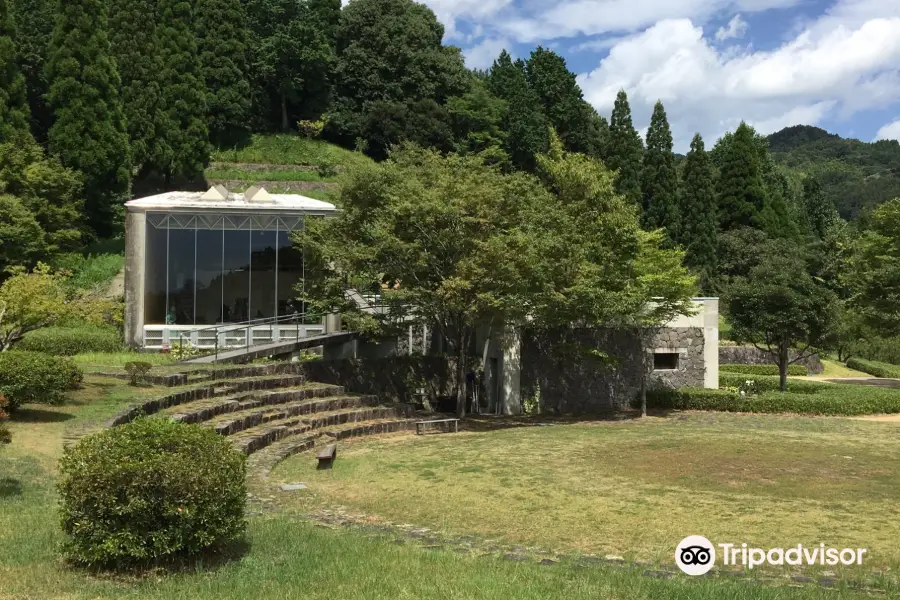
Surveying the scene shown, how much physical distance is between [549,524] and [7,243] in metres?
27.4

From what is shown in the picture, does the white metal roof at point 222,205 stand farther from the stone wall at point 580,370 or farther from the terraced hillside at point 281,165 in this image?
the terraced hillside at point 281,165

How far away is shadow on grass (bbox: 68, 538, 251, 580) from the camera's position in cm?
708

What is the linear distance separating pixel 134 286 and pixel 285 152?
35896mm

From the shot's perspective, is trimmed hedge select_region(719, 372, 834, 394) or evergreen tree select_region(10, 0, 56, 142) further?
evergreen tree select_region(10, 0, 56, 142)

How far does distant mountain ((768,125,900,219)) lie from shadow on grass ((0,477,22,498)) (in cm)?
11235

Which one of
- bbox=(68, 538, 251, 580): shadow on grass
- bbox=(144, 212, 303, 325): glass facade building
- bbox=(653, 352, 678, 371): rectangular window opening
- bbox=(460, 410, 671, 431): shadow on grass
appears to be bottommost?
bbox=(460, 410, 671, 431): shadow on grass

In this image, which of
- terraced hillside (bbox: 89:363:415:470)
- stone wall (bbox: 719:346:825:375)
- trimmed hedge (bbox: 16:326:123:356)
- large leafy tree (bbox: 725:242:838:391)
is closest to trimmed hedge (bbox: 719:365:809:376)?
A: stone wall (bbox: 719:346:825:375)

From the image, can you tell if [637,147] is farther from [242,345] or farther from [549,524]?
[549,524]

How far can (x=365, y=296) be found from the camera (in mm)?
26734

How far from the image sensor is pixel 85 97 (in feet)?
127

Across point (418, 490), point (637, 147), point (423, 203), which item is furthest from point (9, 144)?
point (637, 147)

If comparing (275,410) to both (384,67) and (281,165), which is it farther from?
(384,67)

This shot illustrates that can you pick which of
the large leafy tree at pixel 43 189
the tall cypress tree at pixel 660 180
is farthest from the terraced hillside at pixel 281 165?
the tall cypress tree at pixel 660 180

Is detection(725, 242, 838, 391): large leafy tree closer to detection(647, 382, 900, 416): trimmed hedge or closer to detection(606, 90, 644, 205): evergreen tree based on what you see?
detection(647, 382, 900, 416): trimmed hedge
